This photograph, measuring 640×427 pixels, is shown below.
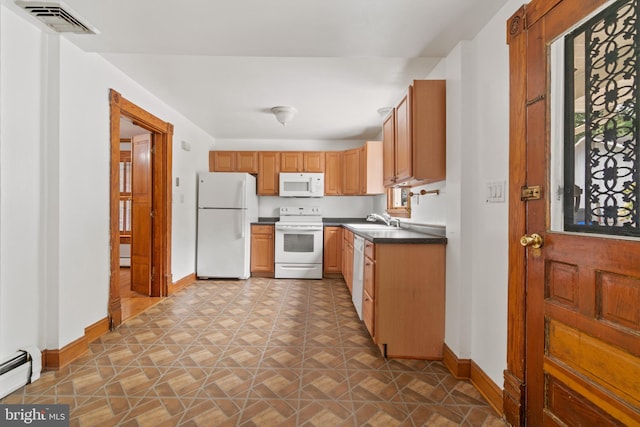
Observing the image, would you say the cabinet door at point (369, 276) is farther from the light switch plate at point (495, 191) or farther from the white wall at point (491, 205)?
the light switch plate at point (495, 191)

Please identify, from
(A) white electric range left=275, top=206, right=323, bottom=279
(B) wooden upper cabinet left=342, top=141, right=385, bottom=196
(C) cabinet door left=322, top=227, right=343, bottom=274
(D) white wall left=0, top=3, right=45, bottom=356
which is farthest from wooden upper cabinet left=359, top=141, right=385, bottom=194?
(D) white wall left=0, top=3, right=45, bottom=356

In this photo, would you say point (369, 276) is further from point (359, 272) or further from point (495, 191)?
point (495, 191)

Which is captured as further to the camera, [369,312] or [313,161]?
[313,161]

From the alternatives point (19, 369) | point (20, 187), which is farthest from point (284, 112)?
point (19, 369)

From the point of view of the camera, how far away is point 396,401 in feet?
5.28

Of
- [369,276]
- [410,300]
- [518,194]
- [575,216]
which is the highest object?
[518,194]

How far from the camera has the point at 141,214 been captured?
3559mm

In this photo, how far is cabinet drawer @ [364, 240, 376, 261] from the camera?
7.07 feet

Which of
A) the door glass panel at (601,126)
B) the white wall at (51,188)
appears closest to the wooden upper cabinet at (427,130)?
the door glass panel at (601,126)

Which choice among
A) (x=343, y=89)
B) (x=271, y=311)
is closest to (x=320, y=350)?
(x=271, y=311)

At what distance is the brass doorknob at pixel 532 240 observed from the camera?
48.4 inches

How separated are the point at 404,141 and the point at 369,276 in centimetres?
111

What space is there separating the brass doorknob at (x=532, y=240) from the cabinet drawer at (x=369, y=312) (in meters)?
1.12

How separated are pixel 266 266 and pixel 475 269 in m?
3.30
